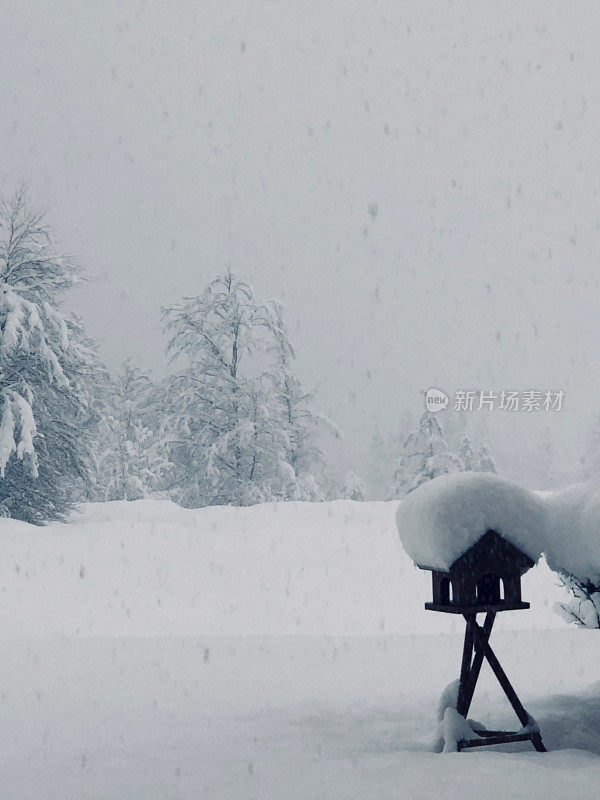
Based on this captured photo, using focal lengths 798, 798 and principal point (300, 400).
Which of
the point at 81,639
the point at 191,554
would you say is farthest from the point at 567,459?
the point at 81,639

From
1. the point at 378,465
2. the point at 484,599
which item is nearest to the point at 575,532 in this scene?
the point at 484,599

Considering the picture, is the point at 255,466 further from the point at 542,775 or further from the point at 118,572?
the point at 542,775

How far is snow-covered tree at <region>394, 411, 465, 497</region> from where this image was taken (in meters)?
33.6

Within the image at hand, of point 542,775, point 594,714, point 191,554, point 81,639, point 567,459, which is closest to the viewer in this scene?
point 542,775

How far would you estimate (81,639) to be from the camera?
30.3 ft

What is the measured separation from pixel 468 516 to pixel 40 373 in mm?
14250

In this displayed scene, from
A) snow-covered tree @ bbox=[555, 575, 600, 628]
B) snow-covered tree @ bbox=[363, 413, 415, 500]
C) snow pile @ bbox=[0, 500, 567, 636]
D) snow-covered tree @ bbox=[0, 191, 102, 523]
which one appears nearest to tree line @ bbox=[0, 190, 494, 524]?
snow-covered tree @ bbox=[0, 191, 102, 523]

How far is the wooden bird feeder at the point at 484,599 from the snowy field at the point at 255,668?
18 centimetres

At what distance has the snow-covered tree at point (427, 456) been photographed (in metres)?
33.6

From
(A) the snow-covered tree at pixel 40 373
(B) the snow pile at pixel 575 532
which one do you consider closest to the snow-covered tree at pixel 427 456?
(A) the snow-covered tree at pixel 40 373

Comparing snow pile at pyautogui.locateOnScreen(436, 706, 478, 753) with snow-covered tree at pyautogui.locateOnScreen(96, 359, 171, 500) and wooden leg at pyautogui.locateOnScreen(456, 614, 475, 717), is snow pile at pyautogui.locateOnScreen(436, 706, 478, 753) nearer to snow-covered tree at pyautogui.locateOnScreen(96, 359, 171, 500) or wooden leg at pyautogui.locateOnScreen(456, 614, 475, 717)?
wooden leg at pyautogui.locateOnScreen(456, 614, 475, 717)

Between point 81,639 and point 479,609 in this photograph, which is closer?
point 479,609

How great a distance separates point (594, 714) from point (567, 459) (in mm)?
68517

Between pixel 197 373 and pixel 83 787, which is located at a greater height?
pixel 197 373
